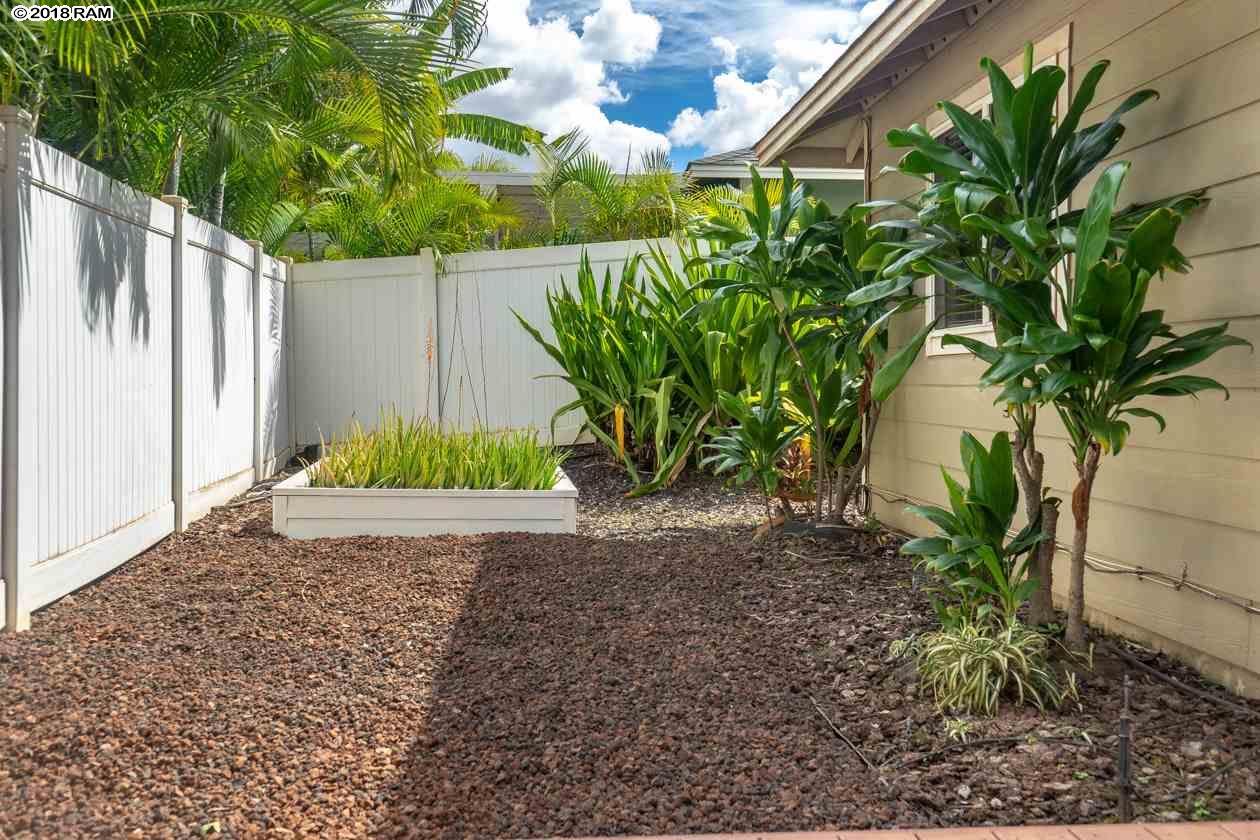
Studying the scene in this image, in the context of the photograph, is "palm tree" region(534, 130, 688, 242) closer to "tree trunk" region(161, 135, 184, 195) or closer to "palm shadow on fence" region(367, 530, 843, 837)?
"tree trunk" region(161, 135, 184, 195)

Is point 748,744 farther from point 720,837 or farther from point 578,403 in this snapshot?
point 578,403

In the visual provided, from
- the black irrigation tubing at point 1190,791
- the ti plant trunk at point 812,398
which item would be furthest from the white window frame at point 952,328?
the black irrigation tubing at point 1190,791

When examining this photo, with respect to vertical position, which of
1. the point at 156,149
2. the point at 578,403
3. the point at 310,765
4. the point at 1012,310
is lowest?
the point at 310,765

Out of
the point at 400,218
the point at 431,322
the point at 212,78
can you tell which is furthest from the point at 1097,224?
the point at 400,218

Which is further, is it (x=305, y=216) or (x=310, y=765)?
(x=305, y=216)

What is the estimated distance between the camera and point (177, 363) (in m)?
5.46

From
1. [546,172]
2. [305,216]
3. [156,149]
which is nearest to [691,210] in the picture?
[546,172]

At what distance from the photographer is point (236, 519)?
6043 millimetres

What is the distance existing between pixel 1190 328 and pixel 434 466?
4057mm

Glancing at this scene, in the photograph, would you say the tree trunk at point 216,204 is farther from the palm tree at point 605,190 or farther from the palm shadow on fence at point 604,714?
the palm shadow on fence at point 604,714

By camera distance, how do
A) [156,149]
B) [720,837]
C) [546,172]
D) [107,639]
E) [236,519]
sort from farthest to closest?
[546,172]
[156,149]
[236,519]
[107,639]
[720,837]

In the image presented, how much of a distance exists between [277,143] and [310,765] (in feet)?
16.7

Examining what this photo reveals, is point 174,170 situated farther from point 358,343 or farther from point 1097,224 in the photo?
point 1097,224

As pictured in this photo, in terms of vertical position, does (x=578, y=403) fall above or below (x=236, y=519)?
above
